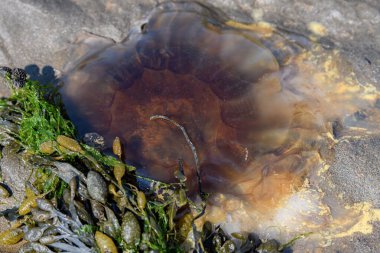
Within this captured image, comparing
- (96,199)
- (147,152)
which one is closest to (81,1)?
(147,152)

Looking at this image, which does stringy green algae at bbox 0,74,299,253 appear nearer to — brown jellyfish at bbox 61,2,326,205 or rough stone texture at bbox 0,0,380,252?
brown jellyfish at bbox 61,2,326,205

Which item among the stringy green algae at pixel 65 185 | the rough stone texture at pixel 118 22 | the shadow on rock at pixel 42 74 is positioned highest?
the rough stone texture at pixel 118 22

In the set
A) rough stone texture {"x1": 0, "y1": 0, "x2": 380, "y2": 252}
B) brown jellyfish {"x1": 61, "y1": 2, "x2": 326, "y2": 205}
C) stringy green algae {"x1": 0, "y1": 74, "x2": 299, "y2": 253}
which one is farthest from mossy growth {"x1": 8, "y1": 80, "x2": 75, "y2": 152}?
rough stone texture {"x1": 0, "y1": 0, "x2": 380, "y2": 252}

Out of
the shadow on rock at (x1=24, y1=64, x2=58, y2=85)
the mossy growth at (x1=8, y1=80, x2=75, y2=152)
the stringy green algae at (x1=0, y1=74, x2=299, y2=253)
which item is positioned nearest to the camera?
the stringy green algae at (x1=0, y1=74, x2=299, y2=253)

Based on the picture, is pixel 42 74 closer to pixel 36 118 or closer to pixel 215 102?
pixel 36 118

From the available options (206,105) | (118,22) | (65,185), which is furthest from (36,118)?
(206,105)

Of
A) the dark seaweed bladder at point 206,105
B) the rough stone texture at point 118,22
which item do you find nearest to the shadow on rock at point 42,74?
the rough stone texture at point 118,22

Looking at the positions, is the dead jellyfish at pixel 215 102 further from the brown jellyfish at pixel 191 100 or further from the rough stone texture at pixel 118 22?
the rough stone texture at pixel 118 22
